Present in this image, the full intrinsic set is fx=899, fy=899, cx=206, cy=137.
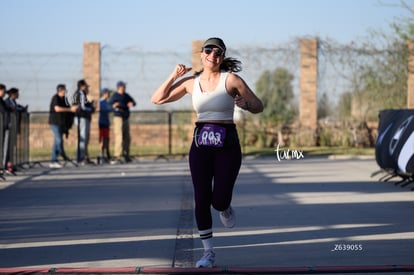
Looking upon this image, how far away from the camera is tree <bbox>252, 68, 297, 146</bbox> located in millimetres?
27984

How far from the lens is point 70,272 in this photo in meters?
7.32

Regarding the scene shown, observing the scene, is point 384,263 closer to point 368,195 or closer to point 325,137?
point 368,195

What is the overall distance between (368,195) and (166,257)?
637 cm

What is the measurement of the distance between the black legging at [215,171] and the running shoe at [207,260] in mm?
254

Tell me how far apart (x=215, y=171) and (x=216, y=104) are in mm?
588

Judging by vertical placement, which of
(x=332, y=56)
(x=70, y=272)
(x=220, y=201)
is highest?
(x=332, y=56)

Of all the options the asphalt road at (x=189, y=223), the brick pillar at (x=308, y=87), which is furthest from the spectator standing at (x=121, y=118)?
the brick pillar at (x=308, y=87)

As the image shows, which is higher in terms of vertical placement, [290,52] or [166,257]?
[290,52]

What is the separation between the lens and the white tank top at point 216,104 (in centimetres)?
783

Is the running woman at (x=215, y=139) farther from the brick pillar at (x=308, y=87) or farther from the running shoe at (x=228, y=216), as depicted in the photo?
the brick pillar at (x=308, y=87)

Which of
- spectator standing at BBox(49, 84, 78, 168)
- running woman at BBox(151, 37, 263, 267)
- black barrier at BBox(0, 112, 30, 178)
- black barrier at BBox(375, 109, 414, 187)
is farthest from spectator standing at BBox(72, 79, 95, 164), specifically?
running woman at BBox(151, 37, 263, 267)

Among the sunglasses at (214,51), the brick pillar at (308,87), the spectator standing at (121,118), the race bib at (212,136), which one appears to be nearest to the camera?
the race bib at (212,136)

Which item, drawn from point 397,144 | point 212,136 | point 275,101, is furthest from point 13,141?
point 275,101

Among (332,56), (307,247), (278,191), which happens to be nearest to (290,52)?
(332,56)
